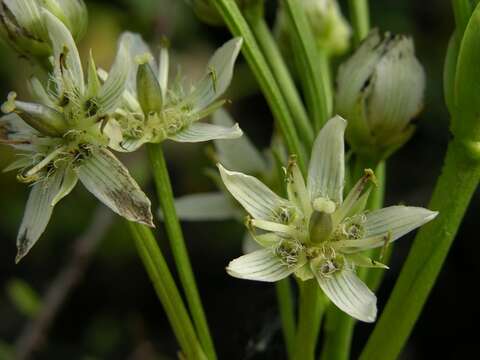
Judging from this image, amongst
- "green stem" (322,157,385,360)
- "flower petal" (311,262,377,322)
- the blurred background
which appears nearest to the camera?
"flower petal" (311,262,377,322)

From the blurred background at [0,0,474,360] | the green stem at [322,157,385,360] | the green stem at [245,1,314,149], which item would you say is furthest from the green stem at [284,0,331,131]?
the blurred background at [0,0,474,360]

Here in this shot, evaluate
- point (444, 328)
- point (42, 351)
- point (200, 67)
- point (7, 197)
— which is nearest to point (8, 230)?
point (7, 197)

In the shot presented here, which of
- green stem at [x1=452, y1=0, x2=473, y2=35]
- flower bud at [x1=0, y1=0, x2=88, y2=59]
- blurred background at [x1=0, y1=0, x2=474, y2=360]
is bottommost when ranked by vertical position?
blurred background at [x1=0, y1=0, x2=474, y2=360]

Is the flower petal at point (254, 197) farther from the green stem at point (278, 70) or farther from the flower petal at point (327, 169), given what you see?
the green stem at point (278, 70)

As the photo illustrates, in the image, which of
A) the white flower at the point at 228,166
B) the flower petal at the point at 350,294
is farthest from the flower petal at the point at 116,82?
the white flower at the point at 228,166

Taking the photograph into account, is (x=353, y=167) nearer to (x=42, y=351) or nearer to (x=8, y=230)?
(x=42, y=351)

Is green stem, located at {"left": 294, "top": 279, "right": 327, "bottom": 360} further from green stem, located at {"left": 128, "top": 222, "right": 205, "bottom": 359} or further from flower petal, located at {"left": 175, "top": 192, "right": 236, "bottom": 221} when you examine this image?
flower petal, located at {"left": 175, "top": 192, "right": 236, "bottom": 221}

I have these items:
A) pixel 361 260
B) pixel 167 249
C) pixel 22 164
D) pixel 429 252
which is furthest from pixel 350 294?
pixel 167 249
